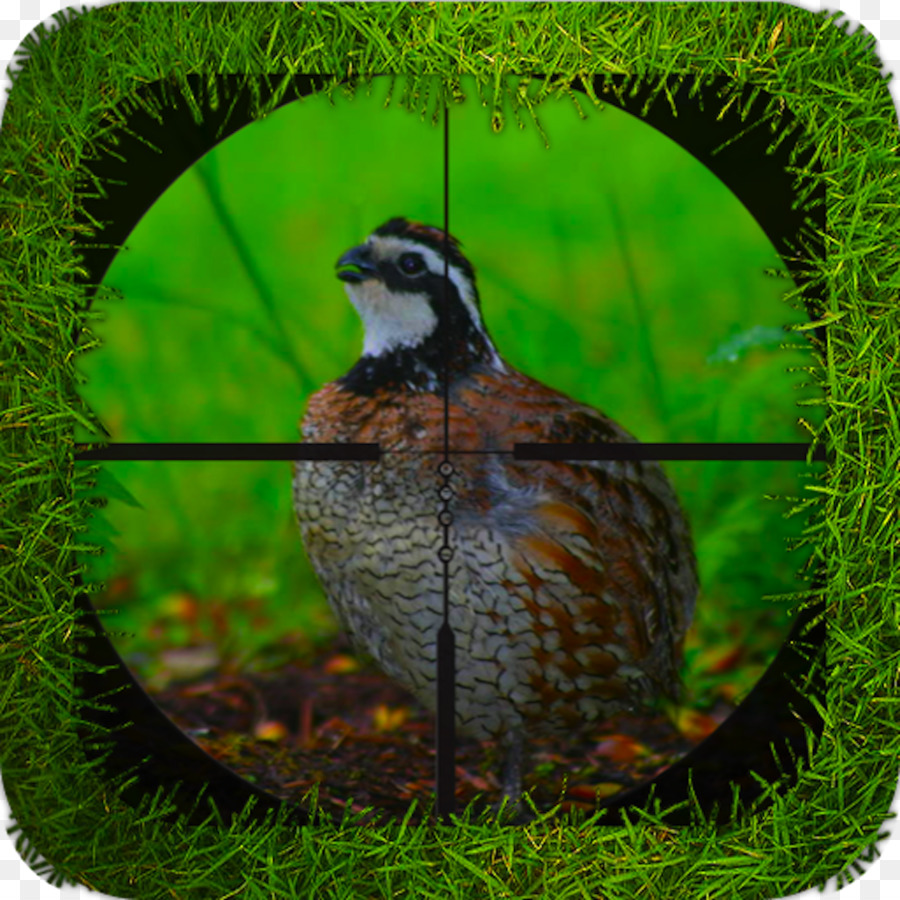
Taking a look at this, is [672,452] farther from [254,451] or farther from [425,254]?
[254,451]

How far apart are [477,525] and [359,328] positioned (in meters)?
0.45

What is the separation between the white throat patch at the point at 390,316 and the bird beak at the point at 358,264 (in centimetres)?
1

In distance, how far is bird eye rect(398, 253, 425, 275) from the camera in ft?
7.49

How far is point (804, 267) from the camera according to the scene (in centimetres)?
233

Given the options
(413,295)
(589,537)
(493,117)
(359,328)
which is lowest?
(589,537)

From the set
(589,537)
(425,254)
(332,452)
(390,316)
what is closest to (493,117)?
(425,254)

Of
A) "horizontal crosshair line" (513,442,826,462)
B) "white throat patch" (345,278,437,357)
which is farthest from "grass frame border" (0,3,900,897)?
"white throat patch" (345,278,437,357)

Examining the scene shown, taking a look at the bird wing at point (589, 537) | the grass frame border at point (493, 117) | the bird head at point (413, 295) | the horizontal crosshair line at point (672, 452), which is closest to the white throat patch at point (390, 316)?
the bird head at point (413, 295)

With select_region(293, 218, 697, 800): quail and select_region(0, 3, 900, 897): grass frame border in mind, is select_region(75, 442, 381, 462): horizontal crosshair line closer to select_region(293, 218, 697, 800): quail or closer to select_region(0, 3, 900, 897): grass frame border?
select_region(293, 218, 697, 800): quail

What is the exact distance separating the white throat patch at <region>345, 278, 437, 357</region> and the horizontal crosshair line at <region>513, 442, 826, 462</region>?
0.30m

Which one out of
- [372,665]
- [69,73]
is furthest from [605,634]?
[69,73]

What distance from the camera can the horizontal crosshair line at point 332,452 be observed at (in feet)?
7.48

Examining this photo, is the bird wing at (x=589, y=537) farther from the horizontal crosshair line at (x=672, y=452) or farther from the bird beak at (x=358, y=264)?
the bird beak at (x=358, y=264)

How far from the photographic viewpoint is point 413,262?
229 cm
